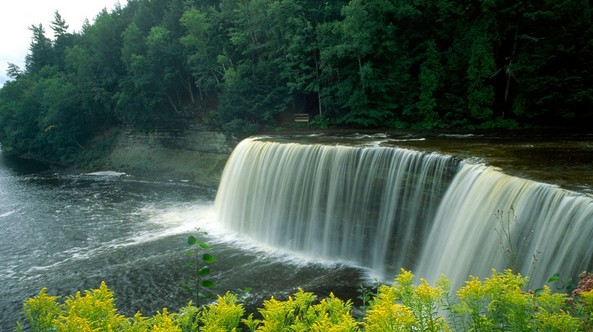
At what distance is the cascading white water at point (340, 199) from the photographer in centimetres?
1416

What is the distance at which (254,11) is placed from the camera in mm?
31469

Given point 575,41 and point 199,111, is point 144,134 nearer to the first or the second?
point 199,111

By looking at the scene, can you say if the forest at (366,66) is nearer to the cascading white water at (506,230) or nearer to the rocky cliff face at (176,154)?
the rocky cliff face at (176,154)

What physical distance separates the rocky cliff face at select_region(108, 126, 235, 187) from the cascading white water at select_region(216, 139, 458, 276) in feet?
38.1

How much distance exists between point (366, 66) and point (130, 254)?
→ 17053 millimetres

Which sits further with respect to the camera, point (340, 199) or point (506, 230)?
point (340, 199)

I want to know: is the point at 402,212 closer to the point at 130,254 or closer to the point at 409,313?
the point at 409,313

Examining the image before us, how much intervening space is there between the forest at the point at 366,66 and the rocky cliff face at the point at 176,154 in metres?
1.42

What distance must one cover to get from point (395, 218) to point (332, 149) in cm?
422

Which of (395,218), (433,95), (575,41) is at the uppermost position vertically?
(575,41)

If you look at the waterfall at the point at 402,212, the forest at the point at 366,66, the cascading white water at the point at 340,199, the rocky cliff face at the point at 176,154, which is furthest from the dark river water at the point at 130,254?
the forest at the point at 366,66

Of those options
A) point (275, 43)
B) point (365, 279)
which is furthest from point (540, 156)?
point (275, 43)

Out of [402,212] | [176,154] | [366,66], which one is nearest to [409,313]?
[402,212]

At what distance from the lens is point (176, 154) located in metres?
38.4
